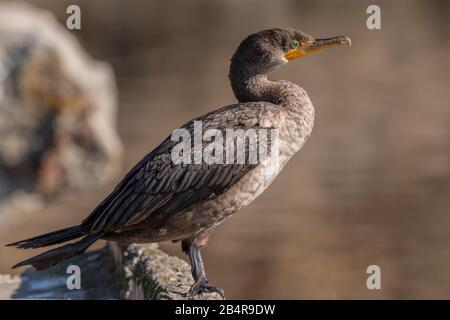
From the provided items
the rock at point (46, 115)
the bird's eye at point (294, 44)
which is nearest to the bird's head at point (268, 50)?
the bird's eye at point (294, 44)

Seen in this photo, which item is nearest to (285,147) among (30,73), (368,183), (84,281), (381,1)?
(84,281)

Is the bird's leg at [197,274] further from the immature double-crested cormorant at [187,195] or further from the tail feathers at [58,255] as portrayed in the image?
the tail feathers at [58,255]

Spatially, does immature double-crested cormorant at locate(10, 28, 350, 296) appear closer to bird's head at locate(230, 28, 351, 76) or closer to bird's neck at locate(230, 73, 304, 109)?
bird's neck at locate(230, 73, 304, 109)

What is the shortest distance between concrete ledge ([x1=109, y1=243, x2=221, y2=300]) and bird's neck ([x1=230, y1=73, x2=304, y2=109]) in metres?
1.08

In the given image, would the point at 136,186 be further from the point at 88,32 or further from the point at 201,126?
the point at 88,32

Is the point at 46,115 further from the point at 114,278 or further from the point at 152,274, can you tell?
the point at 152,274

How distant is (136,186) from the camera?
5695 millimetres

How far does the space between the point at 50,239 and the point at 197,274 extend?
80 centimetres

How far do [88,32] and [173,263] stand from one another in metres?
15.2

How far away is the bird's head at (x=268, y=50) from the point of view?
6.09 m

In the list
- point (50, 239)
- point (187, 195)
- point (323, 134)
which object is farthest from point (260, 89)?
point (323, 134)

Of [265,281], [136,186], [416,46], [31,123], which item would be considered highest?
[416,46]

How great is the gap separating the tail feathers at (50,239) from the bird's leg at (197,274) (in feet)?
1.97

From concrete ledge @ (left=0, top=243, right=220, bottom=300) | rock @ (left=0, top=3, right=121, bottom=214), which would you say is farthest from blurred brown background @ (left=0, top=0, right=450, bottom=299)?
concrete ledge @ (left=0, top=243, right=220, bottom=300)
